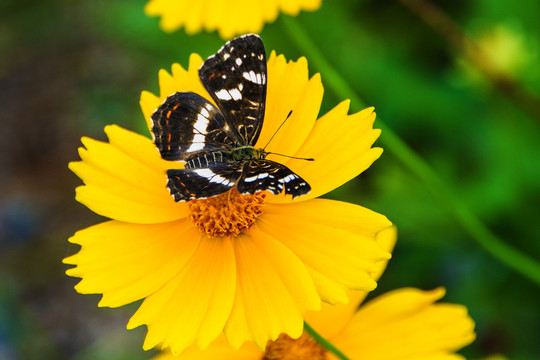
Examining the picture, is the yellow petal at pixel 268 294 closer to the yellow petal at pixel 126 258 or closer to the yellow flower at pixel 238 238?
the yellow flower at pixel 238 238

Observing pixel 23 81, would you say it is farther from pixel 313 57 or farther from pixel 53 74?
pixel 313 57

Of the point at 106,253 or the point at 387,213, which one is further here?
the point at 387,213

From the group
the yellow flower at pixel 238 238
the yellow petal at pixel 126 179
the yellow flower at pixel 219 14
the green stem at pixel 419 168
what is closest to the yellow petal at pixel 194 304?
the yellow flower at pixel 238 238

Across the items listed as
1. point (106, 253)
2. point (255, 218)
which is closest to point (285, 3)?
point (255, 218)

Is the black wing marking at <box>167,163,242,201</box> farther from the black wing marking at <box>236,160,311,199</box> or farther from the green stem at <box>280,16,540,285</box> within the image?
the green stem at <box>280,16,540,285</box>

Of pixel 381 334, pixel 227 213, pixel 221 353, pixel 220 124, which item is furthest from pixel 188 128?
pixel 381 334

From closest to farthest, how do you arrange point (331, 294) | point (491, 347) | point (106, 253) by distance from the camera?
point (331, 294) < point (106, 253) < point (491, 347)

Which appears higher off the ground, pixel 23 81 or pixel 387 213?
pixel 23 81
